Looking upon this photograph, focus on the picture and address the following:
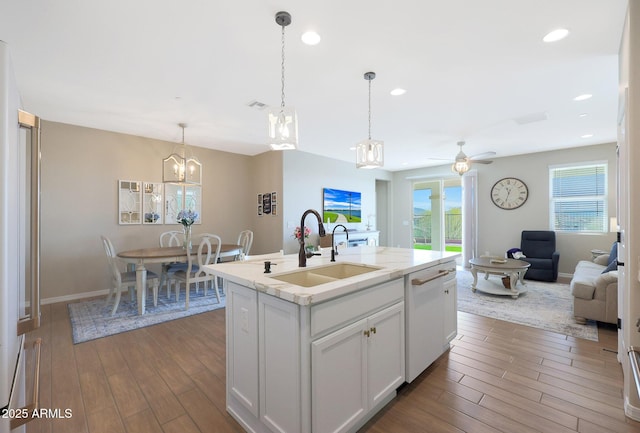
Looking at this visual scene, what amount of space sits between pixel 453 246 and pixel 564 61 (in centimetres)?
572

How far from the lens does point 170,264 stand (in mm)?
4449

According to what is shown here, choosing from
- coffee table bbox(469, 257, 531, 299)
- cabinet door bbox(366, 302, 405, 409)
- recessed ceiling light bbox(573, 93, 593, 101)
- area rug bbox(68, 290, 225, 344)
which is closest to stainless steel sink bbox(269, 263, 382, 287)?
cabinet door bbox(366, 302, 405, 409)

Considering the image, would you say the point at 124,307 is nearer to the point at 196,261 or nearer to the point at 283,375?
the point at 196,261

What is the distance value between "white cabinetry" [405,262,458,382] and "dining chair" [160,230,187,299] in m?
3.44

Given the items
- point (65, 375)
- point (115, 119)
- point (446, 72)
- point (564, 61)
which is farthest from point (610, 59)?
point (115, 119)

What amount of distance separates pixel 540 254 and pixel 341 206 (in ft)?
13.8

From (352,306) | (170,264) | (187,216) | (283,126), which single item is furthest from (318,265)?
(187,216)

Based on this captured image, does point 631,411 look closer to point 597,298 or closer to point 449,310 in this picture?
point 449,310

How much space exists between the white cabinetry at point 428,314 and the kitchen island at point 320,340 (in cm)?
1

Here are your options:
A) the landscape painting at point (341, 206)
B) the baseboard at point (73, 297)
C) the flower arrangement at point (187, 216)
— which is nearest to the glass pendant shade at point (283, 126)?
the flower arrangement at point (187, 216)

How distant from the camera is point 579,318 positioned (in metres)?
3.30

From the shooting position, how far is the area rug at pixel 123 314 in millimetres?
3117

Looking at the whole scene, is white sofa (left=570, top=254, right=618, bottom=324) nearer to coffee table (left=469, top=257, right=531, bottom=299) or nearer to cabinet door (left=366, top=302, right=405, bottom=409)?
coffee table (left=469, top=257, right=531, bottom=299)

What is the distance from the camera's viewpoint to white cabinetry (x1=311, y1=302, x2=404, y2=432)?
142cm
